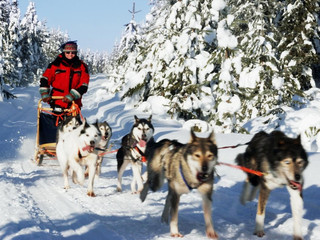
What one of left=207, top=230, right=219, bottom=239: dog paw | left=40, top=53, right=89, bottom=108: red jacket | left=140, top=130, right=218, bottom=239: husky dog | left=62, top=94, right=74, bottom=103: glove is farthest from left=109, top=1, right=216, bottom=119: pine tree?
left=207, top=230, right=219, bottom=239: dog paw

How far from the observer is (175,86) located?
13.5 m

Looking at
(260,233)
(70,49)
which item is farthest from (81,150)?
(260,233)

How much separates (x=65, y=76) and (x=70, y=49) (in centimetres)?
62

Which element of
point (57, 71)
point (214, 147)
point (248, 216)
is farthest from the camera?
point (57, 71)

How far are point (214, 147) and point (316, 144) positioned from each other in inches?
224

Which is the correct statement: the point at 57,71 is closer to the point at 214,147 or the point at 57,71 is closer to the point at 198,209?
the point at 198,209

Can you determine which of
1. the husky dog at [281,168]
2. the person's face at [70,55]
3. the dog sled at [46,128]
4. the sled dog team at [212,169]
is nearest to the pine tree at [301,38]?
the person's face at [70,55]

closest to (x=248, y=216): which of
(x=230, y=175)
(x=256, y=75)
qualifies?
(x=230, y=175)

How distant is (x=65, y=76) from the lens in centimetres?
720

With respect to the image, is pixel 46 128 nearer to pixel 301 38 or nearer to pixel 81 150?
pixel 81 150

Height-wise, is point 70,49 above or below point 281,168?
above

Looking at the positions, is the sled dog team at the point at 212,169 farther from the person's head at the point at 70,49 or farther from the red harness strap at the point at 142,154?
the person's head at the point at 70,49

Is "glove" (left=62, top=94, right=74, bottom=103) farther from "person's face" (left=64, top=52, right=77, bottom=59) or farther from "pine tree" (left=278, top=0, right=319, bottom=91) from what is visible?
"pine tree" (left=278, top=0, right=319, bottom=91)

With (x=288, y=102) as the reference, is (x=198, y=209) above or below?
below
